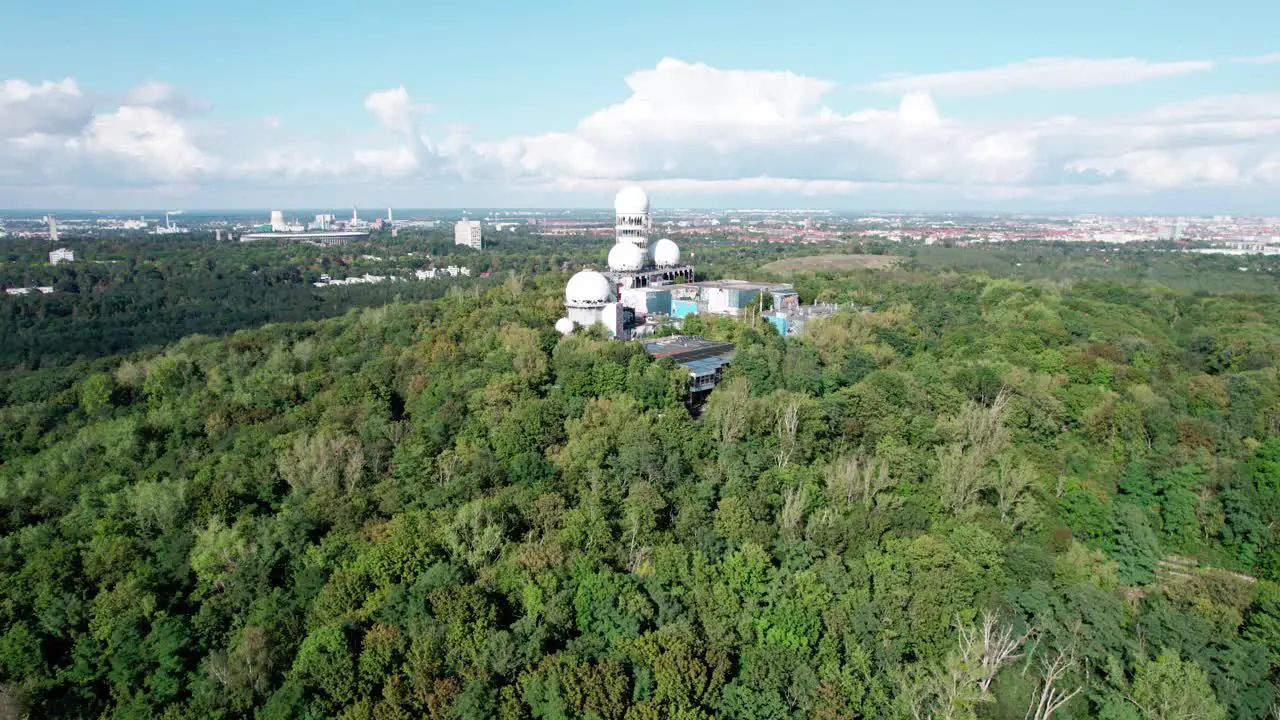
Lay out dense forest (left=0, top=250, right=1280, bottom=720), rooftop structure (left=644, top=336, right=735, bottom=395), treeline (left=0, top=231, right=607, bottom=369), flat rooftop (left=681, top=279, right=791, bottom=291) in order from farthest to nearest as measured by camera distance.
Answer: treeline (left=0, top=231, right=607, bottom=369) < flat rooftop (left=681, top=279, right=791, bottom=291) < rooftop structure (left=644, top=336, right=735, bottom=395) < dense forest (left=0, top=250, right=1280, bottom=720)

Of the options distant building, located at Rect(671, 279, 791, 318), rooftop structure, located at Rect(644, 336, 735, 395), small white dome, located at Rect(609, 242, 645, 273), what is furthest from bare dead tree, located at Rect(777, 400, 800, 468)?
small white dome, located at Rect(609, 242, 645, 273)

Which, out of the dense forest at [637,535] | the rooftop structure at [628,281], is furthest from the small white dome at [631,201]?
the dense forest at [637,535]

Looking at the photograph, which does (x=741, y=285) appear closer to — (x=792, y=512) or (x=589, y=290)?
(x=589, y=290)

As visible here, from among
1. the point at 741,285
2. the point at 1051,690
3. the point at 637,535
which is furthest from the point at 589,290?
the point at 1051,690

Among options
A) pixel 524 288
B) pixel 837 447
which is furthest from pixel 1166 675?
pixel 524 288

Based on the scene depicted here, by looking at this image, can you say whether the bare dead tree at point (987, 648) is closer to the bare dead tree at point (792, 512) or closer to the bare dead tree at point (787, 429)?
the bare dead tree at point (792, 512)

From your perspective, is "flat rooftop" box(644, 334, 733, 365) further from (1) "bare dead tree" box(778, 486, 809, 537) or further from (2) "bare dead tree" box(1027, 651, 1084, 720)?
(2) "bare dead tree" box(1027, 651, 1084, 720)
